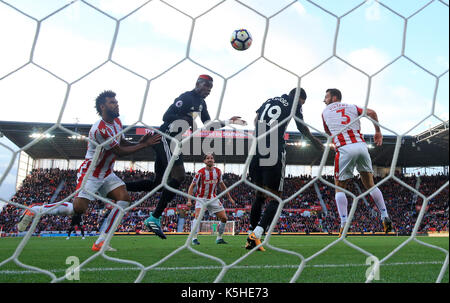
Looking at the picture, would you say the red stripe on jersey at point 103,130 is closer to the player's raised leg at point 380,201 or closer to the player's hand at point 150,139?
the player's hand at point 150,139

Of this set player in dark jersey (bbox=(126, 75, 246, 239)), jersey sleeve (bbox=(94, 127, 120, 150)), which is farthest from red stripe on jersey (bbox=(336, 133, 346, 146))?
jersey sleeve (bbox=(94, 127, 120, 150))

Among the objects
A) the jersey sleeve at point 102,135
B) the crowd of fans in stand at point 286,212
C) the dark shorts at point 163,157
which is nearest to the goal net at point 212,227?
the crowd of fans in stand at point 286,212

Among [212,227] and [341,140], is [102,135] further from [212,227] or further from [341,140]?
[212,227]

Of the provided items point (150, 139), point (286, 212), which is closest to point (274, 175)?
point (150, 139)

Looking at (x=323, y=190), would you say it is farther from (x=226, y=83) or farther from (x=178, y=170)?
(x=226, y=83)

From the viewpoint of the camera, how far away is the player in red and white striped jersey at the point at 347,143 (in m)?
3.32

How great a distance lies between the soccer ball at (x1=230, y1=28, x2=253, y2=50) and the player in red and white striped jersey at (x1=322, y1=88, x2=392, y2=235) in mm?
1063

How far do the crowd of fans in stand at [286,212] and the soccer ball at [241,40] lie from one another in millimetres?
12111

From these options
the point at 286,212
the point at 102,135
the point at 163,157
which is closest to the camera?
the point at 102,135

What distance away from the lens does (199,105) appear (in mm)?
3500

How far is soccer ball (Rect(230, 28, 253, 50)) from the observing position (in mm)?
3730

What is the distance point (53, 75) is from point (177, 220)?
16371mm

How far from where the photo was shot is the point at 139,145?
269cm

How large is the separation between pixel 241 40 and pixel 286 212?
15610 millimetres
